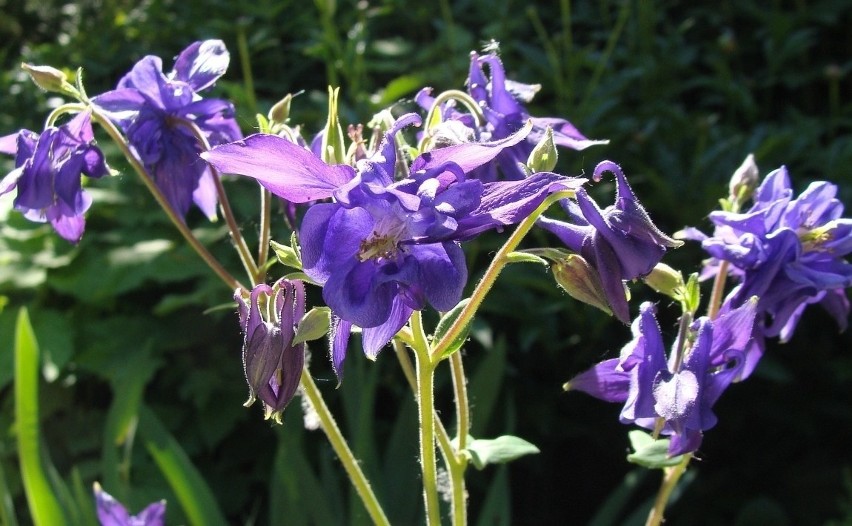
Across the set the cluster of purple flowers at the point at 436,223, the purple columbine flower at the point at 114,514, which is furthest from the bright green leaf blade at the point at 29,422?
Result: the cluster of purple flowers at the point at 436,223

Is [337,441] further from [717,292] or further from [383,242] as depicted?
[717,292]

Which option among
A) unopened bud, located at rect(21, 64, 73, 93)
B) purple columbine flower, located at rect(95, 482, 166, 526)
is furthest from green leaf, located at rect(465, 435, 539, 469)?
unopened bud, located at rect(21, 64, 73, 93)

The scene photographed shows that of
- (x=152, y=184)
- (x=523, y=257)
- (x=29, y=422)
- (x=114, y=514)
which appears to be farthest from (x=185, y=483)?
(x=523, y=257)

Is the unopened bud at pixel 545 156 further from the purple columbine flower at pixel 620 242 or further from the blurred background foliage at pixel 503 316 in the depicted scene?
the blurred background foliage at pixel 503 316

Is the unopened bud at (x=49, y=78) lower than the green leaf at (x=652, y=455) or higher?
higher

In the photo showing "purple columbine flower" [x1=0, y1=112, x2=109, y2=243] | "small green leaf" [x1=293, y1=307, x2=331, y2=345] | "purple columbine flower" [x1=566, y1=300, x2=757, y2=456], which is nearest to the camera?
"small green leaf" [x1=293, y1=307, x2=331, y2=345]

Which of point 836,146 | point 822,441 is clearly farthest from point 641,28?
point 822,441

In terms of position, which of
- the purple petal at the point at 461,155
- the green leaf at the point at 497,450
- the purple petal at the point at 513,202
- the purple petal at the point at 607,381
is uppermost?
the purple petal at the point at 461,155

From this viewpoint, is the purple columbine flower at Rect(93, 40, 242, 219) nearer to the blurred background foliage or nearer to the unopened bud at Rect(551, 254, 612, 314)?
the unopened bud at Rect(551, 254, 612, 314)
